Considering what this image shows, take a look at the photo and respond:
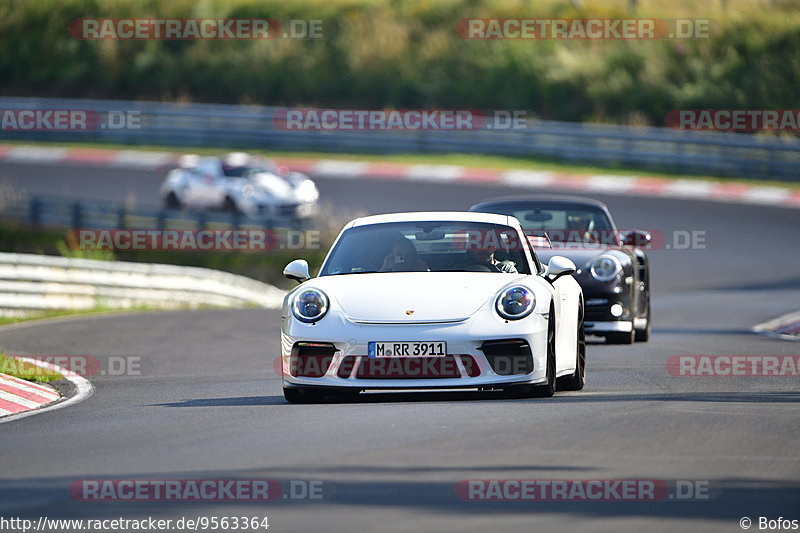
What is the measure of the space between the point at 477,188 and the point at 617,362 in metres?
21.2

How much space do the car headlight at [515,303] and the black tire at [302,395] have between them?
1.28 meters

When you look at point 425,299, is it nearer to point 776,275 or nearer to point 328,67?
point 776,275

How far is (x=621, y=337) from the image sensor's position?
15367mm

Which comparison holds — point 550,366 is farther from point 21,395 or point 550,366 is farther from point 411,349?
point 21,395

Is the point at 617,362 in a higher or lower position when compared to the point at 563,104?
lower

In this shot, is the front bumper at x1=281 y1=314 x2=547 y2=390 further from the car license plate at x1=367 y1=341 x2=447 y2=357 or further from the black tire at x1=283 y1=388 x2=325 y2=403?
the black tire at x1=283 y1=388 x2=325 y2=403

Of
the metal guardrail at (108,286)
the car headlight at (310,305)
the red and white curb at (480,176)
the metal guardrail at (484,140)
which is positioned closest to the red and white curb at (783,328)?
the car headlight at (310,305)

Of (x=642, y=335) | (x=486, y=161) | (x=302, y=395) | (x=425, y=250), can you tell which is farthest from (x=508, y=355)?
(x=486, y=161)

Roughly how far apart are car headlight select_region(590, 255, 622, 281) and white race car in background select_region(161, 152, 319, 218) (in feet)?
56.7

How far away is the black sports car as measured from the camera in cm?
1495

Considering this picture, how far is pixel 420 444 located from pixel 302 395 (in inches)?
89.5

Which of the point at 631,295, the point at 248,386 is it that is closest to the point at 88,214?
the point at 631,295

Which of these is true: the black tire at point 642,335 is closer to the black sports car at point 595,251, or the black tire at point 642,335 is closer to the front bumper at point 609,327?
the black sports car at point 595,251

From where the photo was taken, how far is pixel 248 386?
462 inches
